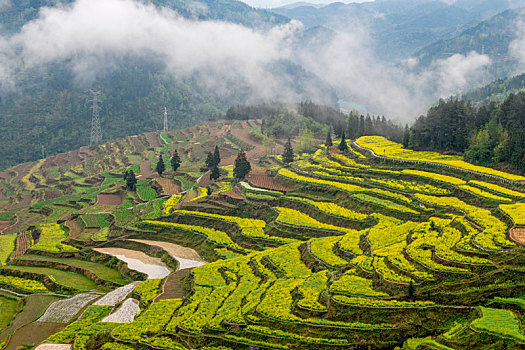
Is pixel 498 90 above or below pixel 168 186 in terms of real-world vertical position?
above

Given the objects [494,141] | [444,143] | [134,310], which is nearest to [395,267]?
[134,310]

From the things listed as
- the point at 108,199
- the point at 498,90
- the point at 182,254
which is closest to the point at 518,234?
the point at 182,254

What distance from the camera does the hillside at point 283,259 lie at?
3356 cm

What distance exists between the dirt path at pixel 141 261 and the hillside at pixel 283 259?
9.8 inches

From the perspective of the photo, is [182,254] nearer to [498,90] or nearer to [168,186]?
[168,186]

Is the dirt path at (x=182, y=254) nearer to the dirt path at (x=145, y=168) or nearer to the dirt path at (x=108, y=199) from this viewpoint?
the dirt path at (x=108, y=199)

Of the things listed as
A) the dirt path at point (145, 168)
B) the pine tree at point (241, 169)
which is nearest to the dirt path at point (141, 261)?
the pine tree at point (241, 169)

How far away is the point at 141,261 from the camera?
213ft

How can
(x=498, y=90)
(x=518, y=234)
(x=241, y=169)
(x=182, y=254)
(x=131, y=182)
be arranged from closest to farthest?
(x=518, y=234) < (x=182, y=254) < (x=241, y=169) < (x=131, y=182) < (x=498, y=90)

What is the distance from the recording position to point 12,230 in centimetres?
9112

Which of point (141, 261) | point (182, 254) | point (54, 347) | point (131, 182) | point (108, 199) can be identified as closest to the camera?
point (54, 347)

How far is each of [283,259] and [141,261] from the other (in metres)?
22.3

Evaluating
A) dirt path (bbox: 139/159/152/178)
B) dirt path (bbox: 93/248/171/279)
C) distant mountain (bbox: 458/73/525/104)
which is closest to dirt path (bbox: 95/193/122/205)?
dirt path (bbox: 139/159/152/178)

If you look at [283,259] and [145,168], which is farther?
[145,168]
